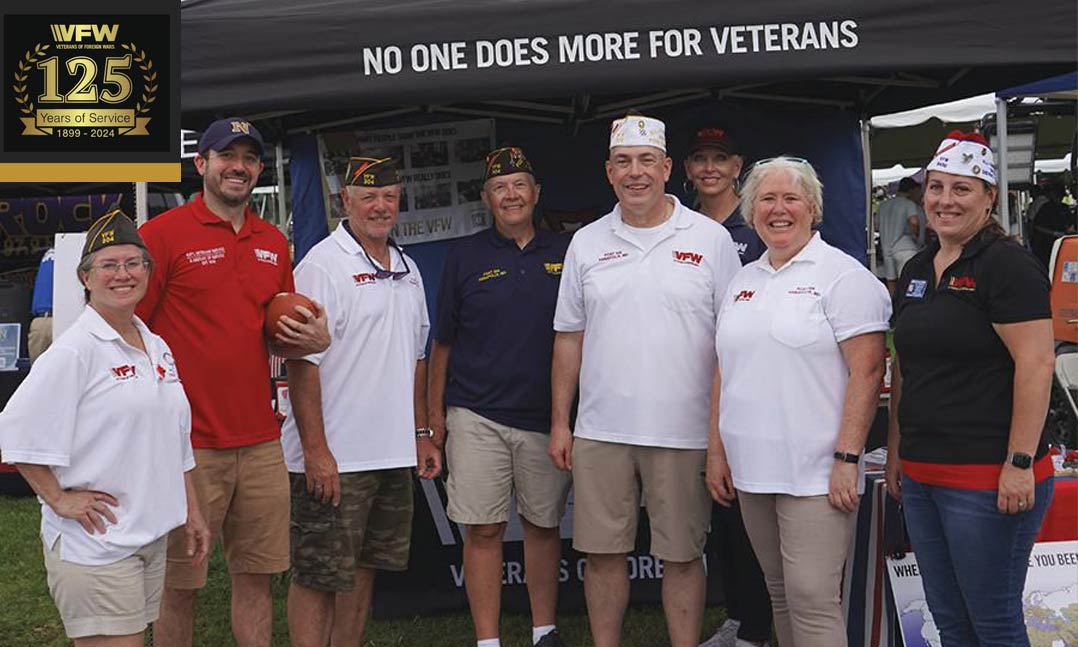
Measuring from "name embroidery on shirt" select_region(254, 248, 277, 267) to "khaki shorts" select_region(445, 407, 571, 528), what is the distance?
0.92m

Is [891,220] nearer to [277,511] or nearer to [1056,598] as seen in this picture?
[1056,598]

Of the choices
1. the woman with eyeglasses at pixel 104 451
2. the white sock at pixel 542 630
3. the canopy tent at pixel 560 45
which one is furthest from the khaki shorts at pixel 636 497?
the woman with eyeglasses at pixel 104 451

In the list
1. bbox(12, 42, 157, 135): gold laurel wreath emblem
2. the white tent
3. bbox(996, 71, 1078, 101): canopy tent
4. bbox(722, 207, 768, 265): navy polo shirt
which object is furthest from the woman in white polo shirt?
the white tent

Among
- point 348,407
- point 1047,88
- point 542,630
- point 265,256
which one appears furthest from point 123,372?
point 1047,88

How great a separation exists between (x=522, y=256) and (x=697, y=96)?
64.8 inches

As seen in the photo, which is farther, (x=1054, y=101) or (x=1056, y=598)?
(x=1054, y=101)

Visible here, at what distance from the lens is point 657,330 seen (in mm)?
3387

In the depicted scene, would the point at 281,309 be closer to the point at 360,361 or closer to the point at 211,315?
the point at 211,315

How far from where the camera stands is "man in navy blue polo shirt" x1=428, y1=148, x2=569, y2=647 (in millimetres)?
3807

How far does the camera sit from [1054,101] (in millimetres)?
10977

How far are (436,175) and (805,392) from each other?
2662 mm

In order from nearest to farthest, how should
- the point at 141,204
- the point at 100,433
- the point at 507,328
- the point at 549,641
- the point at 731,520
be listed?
the point at 100,433
the point at 507,328
the point at 549,641
the point at 731,520
the point at 141,204

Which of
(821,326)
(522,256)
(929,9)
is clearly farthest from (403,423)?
(929,9)

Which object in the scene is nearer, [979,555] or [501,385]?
[979,555]
